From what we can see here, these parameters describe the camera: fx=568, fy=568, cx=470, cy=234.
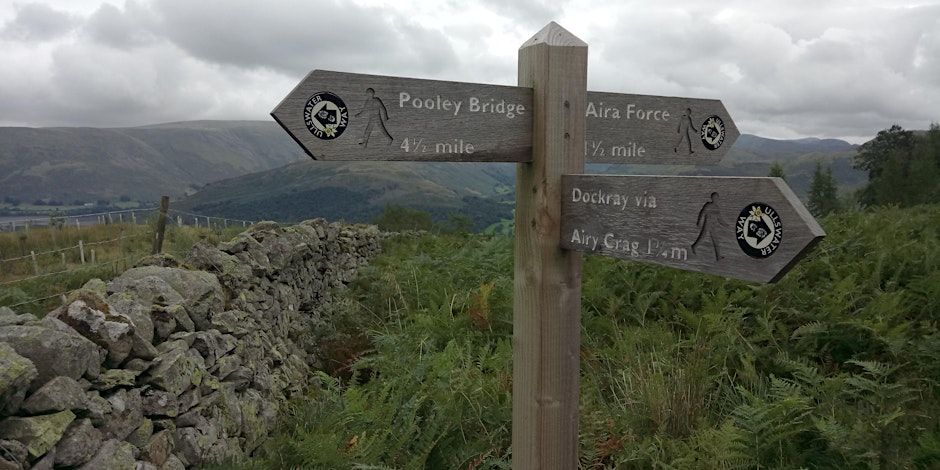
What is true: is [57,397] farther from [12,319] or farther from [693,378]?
[693,378]

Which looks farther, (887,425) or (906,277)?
(906,277)

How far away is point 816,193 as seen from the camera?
56.3m

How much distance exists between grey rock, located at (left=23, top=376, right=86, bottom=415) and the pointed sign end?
2.76m

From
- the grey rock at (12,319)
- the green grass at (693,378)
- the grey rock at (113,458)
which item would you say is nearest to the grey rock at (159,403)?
the grey rock at (113,458)

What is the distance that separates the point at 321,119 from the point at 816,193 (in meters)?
64.8

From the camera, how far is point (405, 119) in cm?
189

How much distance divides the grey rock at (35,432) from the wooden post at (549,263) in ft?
7.19

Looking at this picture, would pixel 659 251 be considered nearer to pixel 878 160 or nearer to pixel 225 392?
pixel 225 392

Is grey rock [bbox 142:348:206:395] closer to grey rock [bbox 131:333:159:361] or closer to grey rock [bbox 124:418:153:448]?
grey rock [bbox 131:333:159:361]

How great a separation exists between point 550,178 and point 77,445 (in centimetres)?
266

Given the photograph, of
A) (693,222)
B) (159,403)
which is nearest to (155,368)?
(159,403)

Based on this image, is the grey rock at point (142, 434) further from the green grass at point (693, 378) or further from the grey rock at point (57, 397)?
the green grass at point (693, 378)

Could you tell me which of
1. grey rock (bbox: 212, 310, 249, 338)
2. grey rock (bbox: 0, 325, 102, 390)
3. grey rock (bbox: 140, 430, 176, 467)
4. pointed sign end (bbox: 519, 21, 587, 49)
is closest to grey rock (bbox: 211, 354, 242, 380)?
grey rock (bbox: 212, 310, 249, 338)

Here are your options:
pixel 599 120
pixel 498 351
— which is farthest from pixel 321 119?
pixel 498 351
